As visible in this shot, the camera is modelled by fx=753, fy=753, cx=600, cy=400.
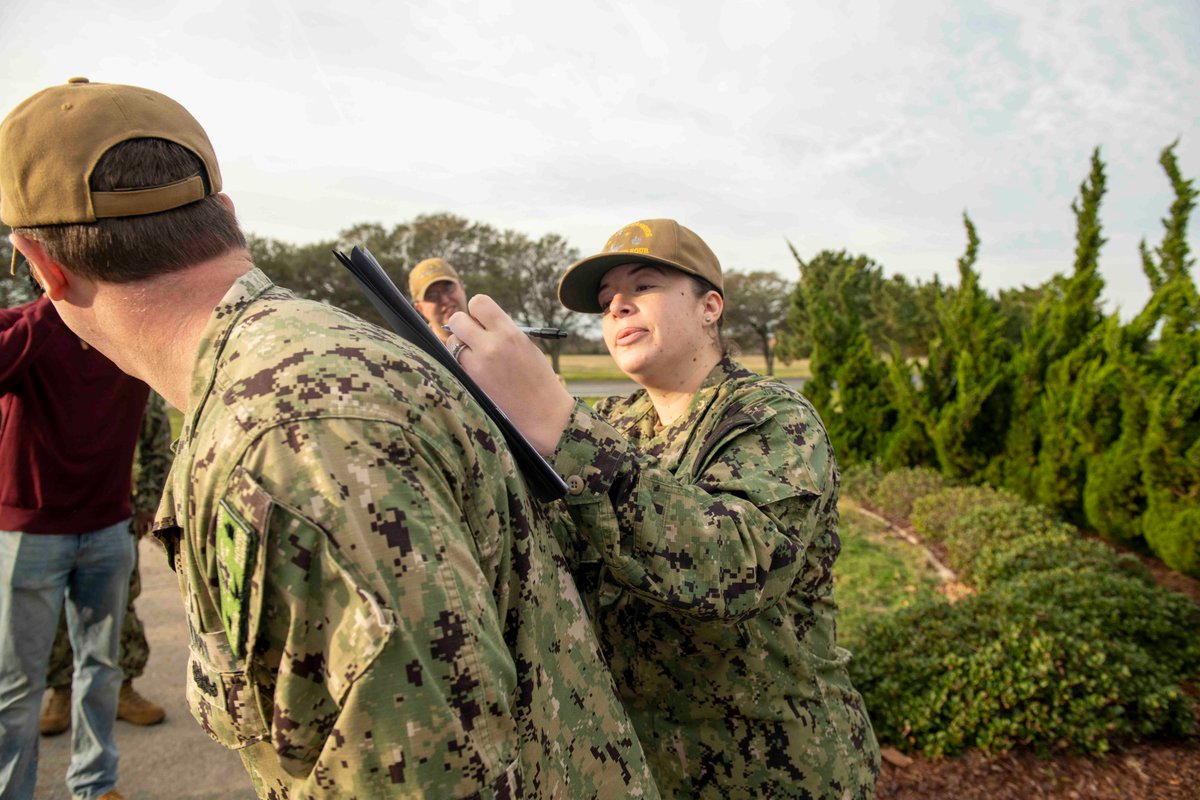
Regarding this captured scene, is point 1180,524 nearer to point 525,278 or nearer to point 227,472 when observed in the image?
point 227,472

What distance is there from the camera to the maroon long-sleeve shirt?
3141 millimetres

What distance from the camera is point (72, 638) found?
3383 millimetres

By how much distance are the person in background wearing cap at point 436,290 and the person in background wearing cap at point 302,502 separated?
193 inches

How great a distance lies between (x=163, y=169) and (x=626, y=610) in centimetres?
145

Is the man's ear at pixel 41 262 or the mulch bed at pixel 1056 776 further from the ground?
the man's ear at pixel 41 262

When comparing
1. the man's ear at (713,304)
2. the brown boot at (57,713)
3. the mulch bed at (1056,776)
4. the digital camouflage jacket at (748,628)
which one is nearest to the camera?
the digital camouflage jacket at (748,628)

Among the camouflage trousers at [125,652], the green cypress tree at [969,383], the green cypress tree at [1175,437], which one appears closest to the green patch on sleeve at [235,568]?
the camouflage trousers at [125,652]

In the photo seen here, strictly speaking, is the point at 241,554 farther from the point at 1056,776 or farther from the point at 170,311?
the point at 1056,776

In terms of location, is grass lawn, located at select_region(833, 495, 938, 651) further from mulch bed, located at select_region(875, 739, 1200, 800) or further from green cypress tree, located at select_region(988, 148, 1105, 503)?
green cypress tree, located at select_region(988, 148, 1105, 503)

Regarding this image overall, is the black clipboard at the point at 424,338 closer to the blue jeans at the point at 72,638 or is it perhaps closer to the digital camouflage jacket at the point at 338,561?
the digital camouflage jacket at the point at 338,561

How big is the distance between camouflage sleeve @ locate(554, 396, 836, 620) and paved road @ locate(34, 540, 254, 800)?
3224 millimetres

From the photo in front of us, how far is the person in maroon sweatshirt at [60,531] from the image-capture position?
305 cm

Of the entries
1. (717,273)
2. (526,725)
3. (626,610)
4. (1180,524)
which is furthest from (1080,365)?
(526,725)

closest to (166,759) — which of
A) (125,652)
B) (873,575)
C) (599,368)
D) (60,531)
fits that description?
(125,652)
